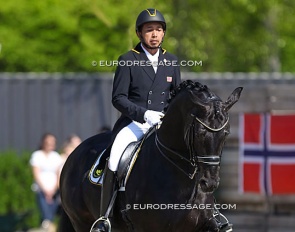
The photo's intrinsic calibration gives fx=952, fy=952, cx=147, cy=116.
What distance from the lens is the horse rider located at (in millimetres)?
9141

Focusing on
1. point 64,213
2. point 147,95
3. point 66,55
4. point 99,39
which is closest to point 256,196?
point 64,213

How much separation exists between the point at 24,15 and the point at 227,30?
6.02 metres

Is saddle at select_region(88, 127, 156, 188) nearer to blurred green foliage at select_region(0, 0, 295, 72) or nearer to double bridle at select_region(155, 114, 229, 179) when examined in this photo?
double bridle at select_region(155, 114, 229, 179)

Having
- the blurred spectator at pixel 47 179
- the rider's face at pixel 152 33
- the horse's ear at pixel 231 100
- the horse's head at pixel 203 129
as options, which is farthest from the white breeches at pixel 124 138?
the blurred spectator at pixel 47 179

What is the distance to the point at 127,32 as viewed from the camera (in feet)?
72.9

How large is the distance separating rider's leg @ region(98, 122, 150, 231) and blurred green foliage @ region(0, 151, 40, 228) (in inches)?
437

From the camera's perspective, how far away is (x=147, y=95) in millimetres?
9266

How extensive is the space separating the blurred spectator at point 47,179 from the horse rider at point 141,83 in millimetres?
7753

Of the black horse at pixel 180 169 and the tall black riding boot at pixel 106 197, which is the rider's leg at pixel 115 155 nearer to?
the tall black riding boot at pixel 106 197

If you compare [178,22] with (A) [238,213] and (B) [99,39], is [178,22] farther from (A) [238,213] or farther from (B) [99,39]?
(A) [238,213]

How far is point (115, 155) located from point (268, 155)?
597cm

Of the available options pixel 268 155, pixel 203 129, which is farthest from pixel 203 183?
pixel 268 155

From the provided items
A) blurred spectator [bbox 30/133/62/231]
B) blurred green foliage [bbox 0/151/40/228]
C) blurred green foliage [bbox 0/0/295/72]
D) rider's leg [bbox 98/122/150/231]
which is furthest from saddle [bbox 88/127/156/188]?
blurred green foliage [bbox 0/0/295/72]

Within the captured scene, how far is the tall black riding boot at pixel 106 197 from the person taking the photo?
909cm
